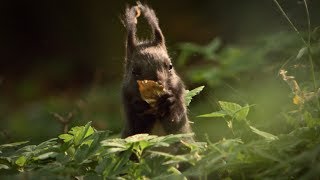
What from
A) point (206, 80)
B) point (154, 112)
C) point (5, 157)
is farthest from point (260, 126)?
point (206, 80)

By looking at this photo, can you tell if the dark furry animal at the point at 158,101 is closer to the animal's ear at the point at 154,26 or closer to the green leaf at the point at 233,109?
the animal's ear at the point at 154,26

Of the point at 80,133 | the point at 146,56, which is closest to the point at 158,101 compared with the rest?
the point at 146,56

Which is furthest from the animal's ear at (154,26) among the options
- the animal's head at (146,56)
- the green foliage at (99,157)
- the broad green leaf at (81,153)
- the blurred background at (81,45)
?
the blurred background at (81,45)

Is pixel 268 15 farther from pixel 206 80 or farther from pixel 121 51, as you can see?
pixel 121 51

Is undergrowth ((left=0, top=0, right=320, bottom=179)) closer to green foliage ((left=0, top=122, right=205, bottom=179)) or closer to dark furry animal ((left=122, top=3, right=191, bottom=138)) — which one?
green foliage ((left=0, top=122, right=205, bottom=179))

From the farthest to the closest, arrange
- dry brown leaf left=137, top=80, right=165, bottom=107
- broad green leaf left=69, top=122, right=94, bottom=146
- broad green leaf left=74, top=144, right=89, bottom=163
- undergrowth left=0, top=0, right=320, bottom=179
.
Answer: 1. dry brown leaf left=137, top=80, right=165, bottom=107
2. broad green leaf left=69, top=122, right=94, bottom=146
3. broad green leaf left=74, top=144, right=89, bottom=163
4. undergrowth left=0, top=0, right=320, bottom=179

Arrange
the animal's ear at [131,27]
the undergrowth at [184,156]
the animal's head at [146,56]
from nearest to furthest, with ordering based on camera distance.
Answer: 1. the undergrowth at [184,156]
2. the animal's head at [146,56]
3. the animal's ear at [131,27]

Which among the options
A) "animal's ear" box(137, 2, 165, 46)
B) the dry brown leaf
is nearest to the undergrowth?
the dry brown leaf
